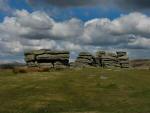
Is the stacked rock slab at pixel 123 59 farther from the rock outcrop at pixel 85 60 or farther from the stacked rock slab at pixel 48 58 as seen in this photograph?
the stacked rock slab at pixel 48 58

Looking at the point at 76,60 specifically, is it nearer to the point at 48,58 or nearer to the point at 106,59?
the point at 106,59

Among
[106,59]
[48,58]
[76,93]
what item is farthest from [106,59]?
[76,93]

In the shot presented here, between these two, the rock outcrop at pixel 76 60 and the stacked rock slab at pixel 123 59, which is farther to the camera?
the stacked rock slab at pixel 123 59

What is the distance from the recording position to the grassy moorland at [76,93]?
59.0 m

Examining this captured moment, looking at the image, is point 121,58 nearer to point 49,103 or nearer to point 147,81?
point 147,81

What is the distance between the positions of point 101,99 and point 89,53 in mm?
95727

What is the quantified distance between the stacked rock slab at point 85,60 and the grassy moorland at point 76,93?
65569 millimetres

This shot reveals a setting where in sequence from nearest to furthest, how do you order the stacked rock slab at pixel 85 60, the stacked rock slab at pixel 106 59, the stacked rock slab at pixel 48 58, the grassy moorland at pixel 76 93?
the grassy moorland at pixel 76 93 → the stacked rock slab at pixel 48 58 → the stacked rock slab at pixel 85 60 → the stacked rock slab at pixel 106 59

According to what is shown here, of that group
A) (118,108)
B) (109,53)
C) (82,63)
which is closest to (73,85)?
(118,108)

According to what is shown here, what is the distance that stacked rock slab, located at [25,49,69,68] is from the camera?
143750mm

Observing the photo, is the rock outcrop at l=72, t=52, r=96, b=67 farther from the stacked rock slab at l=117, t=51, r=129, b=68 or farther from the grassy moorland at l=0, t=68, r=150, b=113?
the grassy moorland at l=0, t=68, r=150, b=113

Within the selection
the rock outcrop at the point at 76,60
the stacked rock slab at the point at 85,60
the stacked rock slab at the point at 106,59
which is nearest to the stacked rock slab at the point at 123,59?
the rock outcrop at the point at 76,60

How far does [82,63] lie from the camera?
158 m

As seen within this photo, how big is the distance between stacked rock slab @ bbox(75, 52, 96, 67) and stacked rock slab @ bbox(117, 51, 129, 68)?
11.6m
